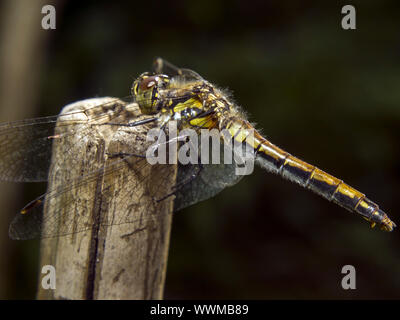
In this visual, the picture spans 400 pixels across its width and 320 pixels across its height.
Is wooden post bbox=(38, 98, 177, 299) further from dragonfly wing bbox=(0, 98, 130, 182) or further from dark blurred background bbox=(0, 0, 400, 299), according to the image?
dark blurred background bbox=(0, 0, 400, 299)

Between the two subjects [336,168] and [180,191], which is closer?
[180,191]

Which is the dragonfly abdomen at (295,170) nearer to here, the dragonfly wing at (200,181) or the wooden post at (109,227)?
the dragonfly wing at (200,181)

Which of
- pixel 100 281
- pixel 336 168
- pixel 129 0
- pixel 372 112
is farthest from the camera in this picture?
pixel 129 0

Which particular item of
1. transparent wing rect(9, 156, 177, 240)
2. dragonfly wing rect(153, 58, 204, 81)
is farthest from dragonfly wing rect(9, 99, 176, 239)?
dragonfly wing rect(153, 58, 204, 81)

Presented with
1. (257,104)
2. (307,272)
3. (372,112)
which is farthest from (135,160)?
(307,272)

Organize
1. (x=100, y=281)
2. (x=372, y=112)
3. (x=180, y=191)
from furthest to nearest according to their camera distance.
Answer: (x=372, y=112)
(x=180, y=191)
(x=100, y=281)

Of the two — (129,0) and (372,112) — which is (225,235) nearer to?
(372,112)

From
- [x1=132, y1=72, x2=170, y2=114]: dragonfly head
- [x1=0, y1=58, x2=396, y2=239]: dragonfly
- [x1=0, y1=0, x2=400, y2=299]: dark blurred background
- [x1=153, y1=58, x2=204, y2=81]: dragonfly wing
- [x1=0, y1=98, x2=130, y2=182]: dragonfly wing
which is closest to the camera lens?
[x1=0, y1=58, x2=396, y2=239]: dragonfly

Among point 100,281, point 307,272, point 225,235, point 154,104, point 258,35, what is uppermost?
point 258,35
